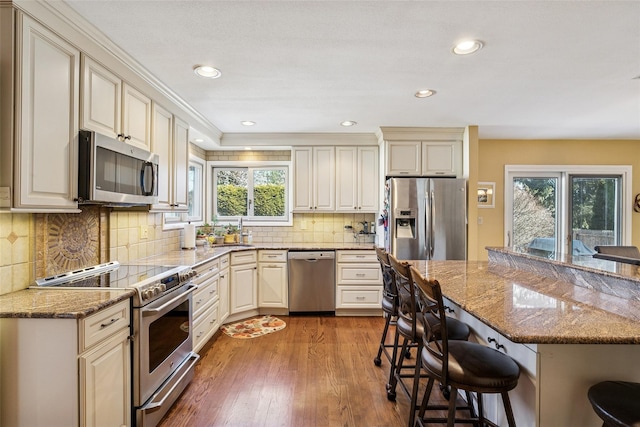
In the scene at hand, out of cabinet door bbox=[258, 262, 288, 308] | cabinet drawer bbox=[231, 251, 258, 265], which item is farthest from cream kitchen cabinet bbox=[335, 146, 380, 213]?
cabinet drawer bbox=[231, 251, 258, 265]

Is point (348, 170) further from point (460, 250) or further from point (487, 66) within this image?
point (487, 66)

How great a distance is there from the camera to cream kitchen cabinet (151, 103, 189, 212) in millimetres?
2680

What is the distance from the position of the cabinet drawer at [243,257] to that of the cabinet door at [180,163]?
82 centimetres

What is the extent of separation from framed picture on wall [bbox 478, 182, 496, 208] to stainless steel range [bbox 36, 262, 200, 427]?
3.97m

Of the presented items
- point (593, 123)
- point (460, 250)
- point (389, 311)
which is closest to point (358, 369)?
point (389, 311)

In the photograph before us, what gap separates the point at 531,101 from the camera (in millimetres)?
3002

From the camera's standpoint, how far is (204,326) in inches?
114

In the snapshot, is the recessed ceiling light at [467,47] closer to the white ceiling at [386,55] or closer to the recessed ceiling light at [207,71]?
the white ceiling at [386,55]

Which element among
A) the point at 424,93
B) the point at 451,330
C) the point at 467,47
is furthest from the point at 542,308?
the point at 424,93

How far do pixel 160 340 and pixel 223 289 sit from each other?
1.42m

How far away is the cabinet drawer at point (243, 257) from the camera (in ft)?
12.0

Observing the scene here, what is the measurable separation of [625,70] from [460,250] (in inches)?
84.7

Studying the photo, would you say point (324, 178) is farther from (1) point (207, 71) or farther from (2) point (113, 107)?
(2) point (113, 107)

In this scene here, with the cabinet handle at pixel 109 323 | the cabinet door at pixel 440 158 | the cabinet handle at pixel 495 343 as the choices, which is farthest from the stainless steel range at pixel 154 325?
the cabinet door at pixel 440 158
